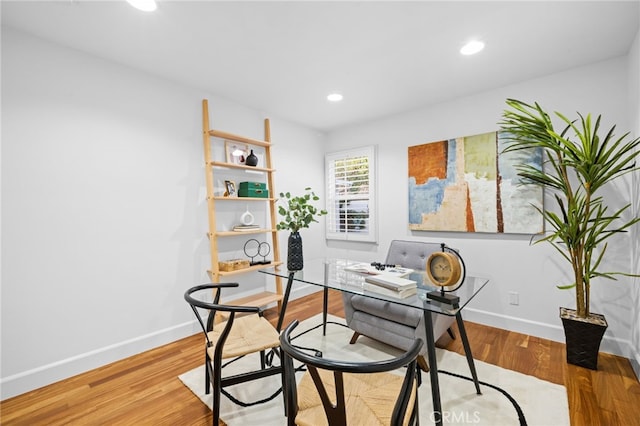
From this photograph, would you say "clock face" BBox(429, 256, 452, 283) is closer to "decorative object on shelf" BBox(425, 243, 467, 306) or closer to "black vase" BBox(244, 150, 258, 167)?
"decorative object on shelf" BBox(425, 243, 467, 306)

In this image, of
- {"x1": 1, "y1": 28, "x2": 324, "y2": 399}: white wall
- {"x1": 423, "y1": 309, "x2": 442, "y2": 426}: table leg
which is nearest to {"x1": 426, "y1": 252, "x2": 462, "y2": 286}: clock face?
{"x1": 423, "y1": 309, "x2": 442, "y2": 426}: table leg

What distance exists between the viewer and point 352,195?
4.08 meters

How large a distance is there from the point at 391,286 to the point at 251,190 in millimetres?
1928

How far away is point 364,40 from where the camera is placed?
2057 millimetres

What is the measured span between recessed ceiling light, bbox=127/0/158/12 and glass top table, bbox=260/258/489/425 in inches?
78.0

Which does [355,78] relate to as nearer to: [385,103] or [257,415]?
[385,103]

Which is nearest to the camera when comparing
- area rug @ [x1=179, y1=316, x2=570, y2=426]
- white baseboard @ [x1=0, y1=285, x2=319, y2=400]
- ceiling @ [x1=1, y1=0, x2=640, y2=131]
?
area rug @ [x1=179, y1=316, x2=570, y2=426]

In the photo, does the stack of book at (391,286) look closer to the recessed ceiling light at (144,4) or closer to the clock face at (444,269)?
the clock face at (444,269)

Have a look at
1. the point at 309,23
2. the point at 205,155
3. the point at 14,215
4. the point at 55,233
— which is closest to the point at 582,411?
the point at 309,23

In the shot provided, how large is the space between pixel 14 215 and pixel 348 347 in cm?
265

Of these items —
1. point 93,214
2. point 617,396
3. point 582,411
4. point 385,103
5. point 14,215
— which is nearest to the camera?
point 582,411

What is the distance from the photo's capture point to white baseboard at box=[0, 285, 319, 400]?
6.22 feet

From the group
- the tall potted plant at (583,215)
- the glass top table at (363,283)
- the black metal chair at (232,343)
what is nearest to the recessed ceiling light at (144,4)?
the black metal chair at (232,343)

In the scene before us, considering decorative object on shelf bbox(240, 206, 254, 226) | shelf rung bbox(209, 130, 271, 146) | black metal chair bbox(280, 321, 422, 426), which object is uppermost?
shelf rung bbox(209, 130, 271, 146)
